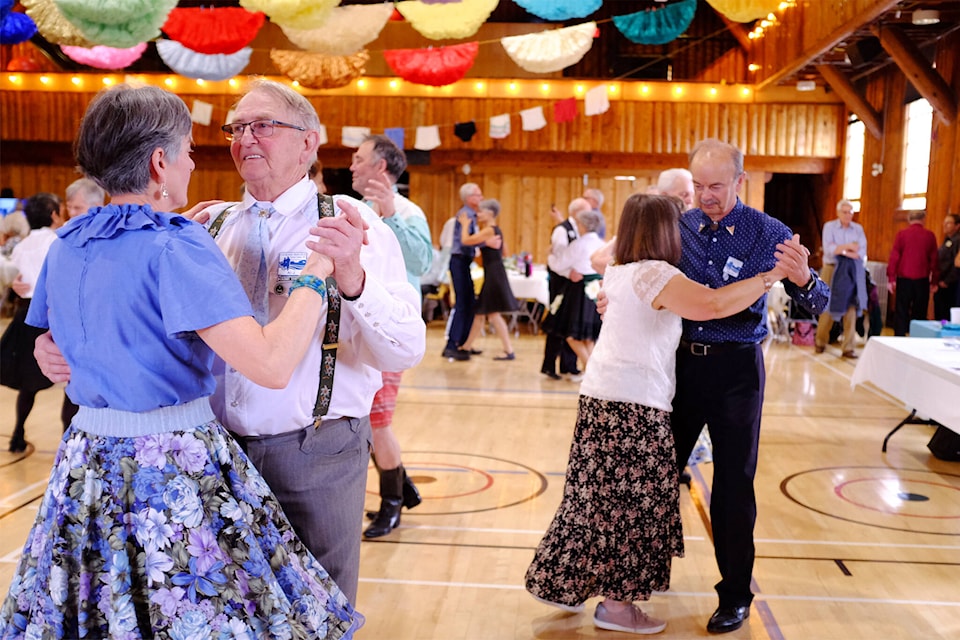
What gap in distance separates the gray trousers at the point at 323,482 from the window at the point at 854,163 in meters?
14.1

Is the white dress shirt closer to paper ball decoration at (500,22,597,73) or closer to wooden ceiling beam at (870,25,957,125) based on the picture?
paper ball decoration at (500,22,597,73)

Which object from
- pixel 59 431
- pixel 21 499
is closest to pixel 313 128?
pixel 21 499

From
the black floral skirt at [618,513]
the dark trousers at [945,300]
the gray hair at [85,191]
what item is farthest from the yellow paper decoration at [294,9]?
the dark trousers at [945,300]

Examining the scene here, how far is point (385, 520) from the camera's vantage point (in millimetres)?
4094

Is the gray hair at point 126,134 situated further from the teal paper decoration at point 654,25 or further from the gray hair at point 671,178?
the teal paper decoration at point 654,25

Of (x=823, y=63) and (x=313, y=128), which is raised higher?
(x=823, y=63)

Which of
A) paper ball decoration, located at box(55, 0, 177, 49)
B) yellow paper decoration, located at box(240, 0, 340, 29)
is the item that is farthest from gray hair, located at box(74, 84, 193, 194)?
yellow paper decoration, located at box(240, 0, 340, 29)

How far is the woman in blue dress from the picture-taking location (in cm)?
150

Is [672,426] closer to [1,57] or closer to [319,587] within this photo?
[319,587]

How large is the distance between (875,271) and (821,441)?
7815 millimetres

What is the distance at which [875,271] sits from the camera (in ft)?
42.7

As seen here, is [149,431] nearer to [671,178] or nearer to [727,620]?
[727,620]

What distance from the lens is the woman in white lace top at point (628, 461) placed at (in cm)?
304

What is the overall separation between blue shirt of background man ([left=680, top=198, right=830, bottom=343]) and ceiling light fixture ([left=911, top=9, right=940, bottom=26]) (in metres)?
8.24
